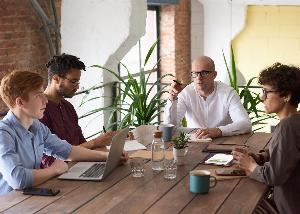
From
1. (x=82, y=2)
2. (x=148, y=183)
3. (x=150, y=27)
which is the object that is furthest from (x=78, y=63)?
(x=150, y=27)

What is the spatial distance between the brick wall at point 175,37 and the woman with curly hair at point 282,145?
4697mm

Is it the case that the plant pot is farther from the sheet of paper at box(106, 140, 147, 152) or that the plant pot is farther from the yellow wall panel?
the yellow wall panel

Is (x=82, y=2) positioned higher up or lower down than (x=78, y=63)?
higher up

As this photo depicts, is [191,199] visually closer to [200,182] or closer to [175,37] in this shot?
[200,182]

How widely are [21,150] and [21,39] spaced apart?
193 centimetres

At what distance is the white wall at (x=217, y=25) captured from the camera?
730 centimetres

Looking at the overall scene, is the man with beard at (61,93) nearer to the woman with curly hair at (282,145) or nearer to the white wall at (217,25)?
the woman with curly hair at (282,145)

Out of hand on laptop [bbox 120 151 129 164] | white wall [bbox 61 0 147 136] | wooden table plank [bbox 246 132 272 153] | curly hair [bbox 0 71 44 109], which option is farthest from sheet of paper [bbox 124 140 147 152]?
white wall [bbox 61 0 147 136]

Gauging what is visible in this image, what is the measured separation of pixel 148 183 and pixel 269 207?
2.24 ft

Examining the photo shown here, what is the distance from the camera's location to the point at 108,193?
2359 millimetres

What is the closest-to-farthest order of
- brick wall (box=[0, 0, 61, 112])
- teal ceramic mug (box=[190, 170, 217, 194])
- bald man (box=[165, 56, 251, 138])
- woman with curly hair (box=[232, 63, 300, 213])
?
teal ceramic mug (box=[190, 170, 217, 194]), woman with curly hair (box=[232, 63, 300, 213]), bald man (box=[165, 56, 251, 138]), brick wall (box=[0, 0, 61, 112])

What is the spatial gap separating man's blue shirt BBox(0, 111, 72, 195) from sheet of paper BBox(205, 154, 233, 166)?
769 mm

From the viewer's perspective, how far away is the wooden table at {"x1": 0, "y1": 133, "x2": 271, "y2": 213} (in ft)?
7.09

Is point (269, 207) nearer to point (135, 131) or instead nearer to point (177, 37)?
point (135, 131)
